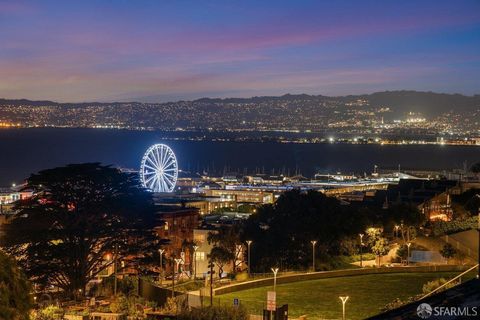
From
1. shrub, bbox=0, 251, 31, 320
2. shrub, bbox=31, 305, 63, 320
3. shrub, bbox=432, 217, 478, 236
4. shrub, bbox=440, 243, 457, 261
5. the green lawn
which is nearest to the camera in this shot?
shrub, bbox=0, 251, 31, 320

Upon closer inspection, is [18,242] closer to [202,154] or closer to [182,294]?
[182,294]

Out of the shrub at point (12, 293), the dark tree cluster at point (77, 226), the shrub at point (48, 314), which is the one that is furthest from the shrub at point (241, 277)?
the shrub at point (12, 293)

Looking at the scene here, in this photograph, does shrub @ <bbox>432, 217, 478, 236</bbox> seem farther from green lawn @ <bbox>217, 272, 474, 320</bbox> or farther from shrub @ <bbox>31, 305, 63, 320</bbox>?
shrub @ <bbox>31, 305, 63, 320</bbox>

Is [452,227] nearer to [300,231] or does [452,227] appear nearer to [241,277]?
[300,231]

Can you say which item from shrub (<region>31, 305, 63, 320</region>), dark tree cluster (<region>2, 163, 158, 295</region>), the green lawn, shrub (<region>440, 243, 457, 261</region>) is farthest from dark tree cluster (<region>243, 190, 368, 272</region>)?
shrub (<region>31, 305, 63, 320</region>)

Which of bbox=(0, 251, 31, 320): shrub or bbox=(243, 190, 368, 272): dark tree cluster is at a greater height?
bbox=(0, 251, 31, 320): shrub

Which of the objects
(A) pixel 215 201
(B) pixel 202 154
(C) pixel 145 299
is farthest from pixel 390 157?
(C) pixel 145 299

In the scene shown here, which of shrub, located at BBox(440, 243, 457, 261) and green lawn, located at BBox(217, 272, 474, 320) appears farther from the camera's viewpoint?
shrub, located at BBox(440, 243, 457, 261)

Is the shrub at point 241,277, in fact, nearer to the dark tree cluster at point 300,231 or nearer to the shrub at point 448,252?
the dark tree cluster at point 300,231
